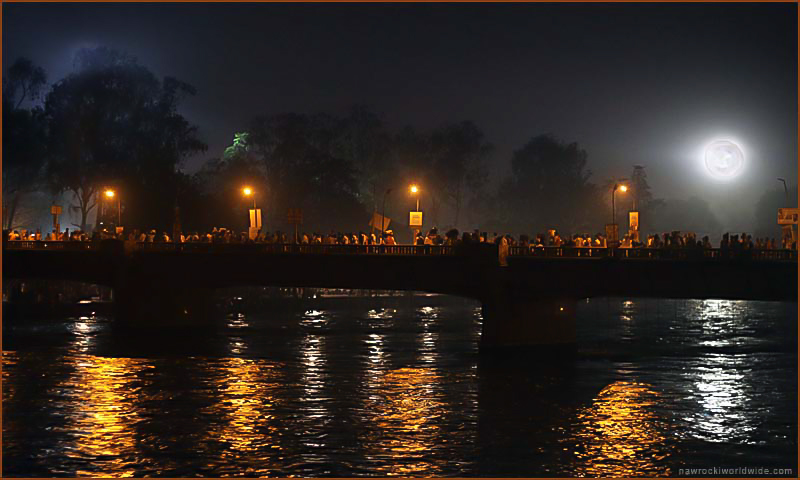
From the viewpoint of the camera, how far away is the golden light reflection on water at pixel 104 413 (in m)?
34.8

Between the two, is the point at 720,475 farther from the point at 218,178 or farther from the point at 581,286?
the point at 218,178

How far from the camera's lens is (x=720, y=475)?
32.8 meters

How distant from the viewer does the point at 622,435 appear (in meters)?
38.8

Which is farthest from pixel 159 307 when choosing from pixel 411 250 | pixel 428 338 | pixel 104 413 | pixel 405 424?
pixel 405 424

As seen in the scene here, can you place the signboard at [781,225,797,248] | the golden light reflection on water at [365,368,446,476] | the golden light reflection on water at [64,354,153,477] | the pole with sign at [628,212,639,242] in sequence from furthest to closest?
1. the pole with sign at [628,212,639,242]
2. the signboard at [781,225,797,248]
3. the golden light reflection on water at [64,354,153,477]
4. the golden light reflection on water at [365,368,446,476]

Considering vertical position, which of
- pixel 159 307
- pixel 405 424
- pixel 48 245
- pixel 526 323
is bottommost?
pixel 405 424

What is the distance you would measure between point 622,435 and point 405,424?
25.3 feet

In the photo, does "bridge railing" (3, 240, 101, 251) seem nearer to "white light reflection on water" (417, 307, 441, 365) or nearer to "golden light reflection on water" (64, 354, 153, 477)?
"golden light reflection on water" (64, 354, 153, 477)

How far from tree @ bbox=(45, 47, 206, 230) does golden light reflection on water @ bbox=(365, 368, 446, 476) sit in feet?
182

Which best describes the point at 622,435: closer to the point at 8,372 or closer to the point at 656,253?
the point at 656,253

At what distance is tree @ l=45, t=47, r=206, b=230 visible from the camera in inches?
4067

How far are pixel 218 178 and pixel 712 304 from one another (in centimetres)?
6017

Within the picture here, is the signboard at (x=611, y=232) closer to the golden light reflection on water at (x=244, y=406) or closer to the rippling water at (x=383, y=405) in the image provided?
the rippling water at (x=383, y=405)

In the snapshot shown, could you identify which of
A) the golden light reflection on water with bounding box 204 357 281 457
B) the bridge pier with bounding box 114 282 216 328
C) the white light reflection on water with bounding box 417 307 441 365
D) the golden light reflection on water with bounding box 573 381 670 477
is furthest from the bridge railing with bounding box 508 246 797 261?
the bridge pier with bounding box 114 282 216 328
